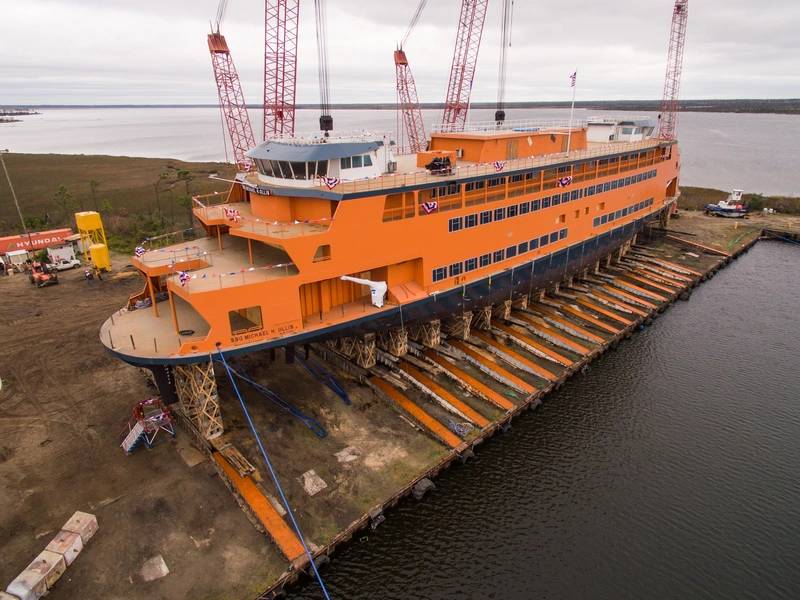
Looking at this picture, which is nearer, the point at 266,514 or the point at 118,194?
the point at 266,514

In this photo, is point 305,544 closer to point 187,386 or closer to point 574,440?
point 187,386

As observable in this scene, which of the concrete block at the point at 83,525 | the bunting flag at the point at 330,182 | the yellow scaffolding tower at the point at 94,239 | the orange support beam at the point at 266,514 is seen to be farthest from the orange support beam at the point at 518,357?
the yellow scaffolding tower at the point at 94,239

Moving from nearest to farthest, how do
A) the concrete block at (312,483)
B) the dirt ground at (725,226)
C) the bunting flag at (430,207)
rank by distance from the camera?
1. the concrete block at (312,483)
2. the bunting flag at (430,207)
3. the dirt ground at (725,226)

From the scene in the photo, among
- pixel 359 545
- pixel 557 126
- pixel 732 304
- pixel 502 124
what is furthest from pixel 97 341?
pixel 732 304

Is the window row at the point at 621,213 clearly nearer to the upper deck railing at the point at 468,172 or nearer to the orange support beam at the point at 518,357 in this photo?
the upper deck railing at the point at 468,172

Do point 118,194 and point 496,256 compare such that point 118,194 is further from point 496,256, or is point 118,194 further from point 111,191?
point 496,256

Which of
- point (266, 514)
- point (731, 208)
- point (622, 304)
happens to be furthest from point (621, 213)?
point (266, 514)
